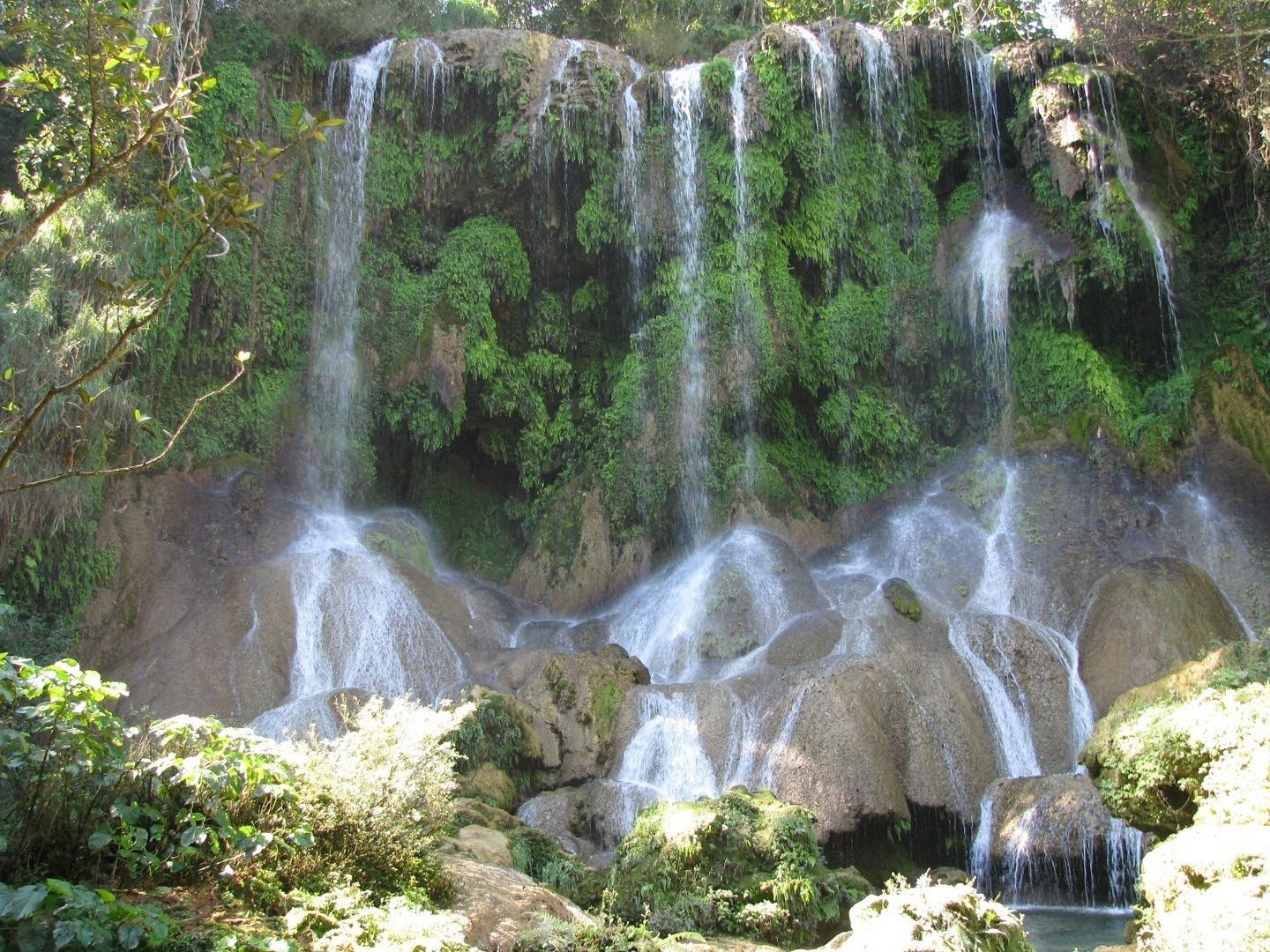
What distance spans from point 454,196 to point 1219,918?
1998 cm

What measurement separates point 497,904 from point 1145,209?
19.9 m

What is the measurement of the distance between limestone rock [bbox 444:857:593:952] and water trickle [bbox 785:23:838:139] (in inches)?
741

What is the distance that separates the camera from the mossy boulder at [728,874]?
317 inches

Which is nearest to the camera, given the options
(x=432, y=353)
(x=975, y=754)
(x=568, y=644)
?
(x=975, y=754)

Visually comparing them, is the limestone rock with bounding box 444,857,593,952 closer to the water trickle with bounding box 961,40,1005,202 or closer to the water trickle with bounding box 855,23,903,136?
the water trickle with bounding box 855,23,903,136

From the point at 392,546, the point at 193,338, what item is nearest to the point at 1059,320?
the point at 392,546

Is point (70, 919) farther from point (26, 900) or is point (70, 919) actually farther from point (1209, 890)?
point (1209, 890)

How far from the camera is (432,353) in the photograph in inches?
828

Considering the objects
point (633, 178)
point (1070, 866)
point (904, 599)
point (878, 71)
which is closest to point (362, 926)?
point (1070, 866)

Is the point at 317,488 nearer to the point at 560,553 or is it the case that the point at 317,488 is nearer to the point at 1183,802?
the point at 560,553

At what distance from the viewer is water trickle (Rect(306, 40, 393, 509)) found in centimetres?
2033

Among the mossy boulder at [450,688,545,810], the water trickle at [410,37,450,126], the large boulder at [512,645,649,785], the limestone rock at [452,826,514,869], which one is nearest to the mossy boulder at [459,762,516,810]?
the mossy boulder at [450,688,545,810]

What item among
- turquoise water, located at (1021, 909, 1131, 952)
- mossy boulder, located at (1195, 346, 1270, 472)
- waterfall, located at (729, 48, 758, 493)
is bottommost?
turquoise water, located at (1021, 909, 1131, 952)

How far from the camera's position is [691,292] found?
21.3 m
